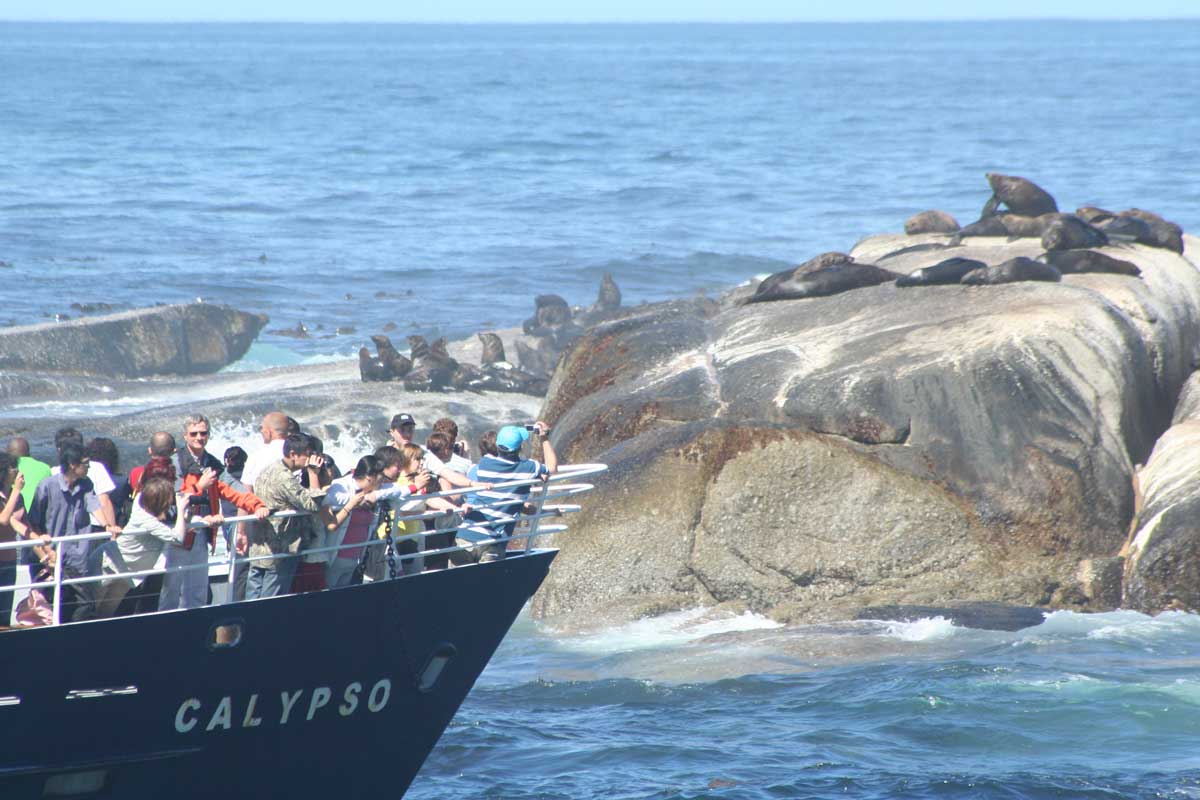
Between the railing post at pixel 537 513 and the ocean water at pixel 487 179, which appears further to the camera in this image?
the ocean water at pixel 487 179

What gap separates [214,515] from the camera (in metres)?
9.30


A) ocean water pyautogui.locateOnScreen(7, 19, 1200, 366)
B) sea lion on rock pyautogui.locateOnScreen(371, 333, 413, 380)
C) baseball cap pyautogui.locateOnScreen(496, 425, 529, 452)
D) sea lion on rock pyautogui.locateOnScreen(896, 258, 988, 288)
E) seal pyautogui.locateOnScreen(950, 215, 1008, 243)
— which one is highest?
baseball cap pyautogui.locateOnScreen(496, 425, 529, 452)

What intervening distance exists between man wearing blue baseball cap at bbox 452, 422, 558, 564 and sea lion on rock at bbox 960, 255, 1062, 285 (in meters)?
9.25

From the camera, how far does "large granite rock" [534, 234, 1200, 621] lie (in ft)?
50.5

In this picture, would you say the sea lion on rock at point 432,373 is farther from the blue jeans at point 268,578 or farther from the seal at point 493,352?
the blue jeans at point 268,578

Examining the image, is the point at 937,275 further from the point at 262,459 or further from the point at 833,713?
the point at 262,459

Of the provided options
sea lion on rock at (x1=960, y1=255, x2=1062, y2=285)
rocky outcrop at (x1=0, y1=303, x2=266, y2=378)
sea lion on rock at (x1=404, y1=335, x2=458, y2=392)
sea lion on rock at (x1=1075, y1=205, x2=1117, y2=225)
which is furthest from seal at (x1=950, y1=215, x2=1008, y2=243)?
rocky outcrop at (x1=0, y1=303, x2=266, y2=378)

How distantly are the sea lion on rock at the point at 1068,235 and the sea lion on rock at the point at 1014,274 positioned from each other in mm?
1781

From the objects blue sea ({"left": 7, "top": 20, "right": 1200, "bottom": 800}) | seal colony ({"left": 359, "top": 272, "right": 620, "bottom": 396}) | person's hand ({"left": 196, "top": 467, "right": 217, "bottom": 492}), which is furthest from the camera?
seal colony ({"left": 359, "top": 272, "right": 620, "bottom": 396})

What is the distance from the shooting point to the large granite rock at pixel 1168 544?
48.5ft

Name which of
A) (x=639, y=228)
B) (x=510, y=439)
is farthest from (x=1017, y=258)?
(x=639, y=228)

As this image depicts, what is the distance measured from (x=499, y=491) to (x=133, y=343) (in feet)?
78.5

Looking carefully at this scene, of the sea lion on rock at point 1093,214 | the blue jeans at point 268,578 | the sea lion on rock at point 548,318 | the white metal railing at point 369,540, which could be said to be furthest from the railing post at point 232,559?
the sea lion on rock at point 548,318

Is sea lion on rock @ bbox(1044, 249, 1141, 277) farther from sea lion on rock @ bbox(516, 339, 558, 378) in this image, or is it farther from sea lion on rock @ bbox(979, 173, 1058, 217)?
sea lion on rock @ bbox(516, 339, 558, 378)
